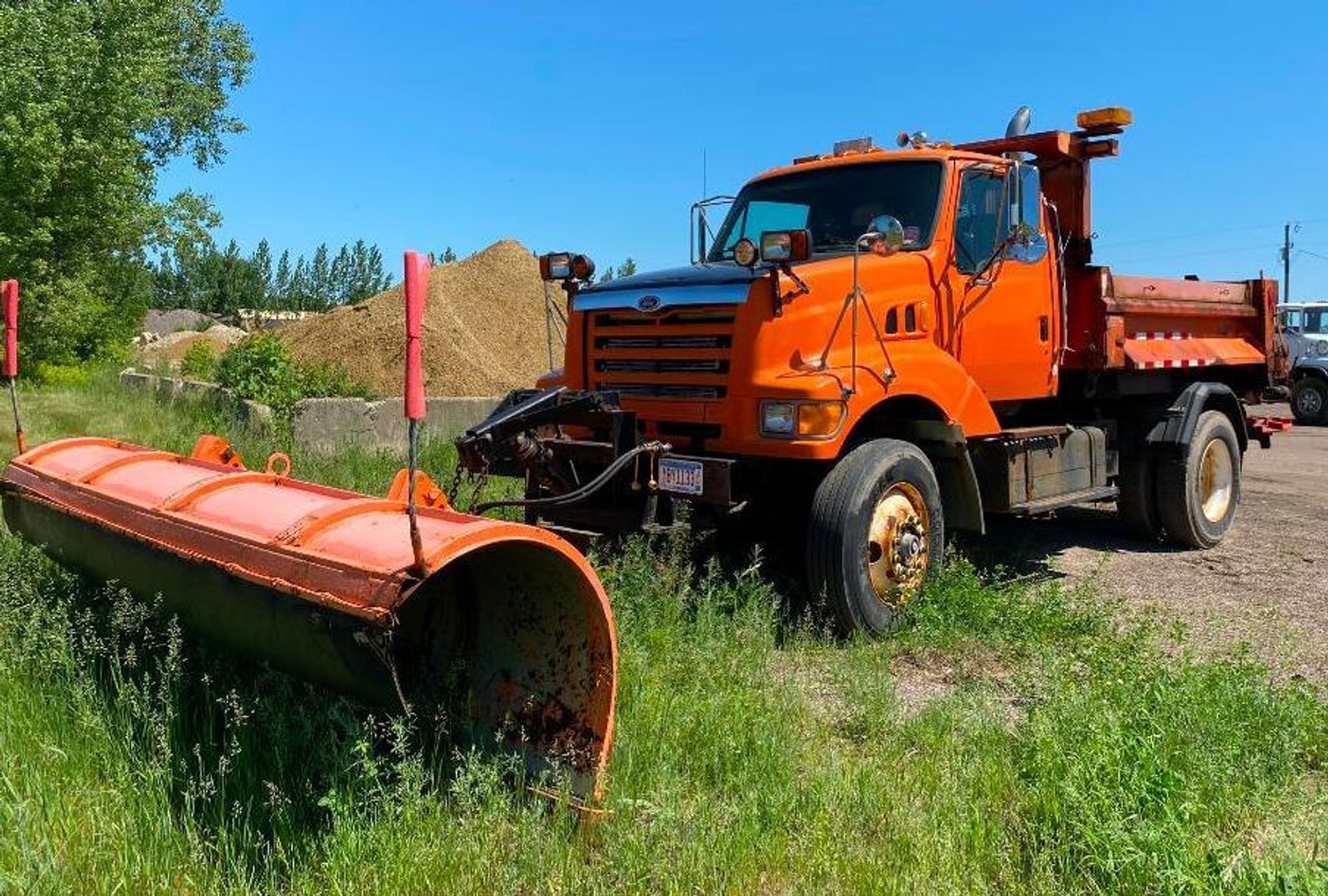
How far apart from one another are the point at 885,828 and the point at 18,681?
3142 mm

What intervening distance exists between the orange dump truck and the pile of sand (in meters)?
6.54

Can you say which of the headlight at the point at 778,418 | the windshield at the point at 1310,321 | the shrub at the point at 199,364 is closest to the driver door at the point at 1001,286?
the headlight at the point at 778,418

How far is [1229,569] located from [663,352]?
4.57 metres

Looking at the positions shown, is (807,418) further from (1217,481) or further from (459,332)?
(459,332)

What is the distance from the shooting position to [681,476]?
5266mm

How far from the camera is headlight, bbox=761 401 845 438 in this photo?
5.08 metres

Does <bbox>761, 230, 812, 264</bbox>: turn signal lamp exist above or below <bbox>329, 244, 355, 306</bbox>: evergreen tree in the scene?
below

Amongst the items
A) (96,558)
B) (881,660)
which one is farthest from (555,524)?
(96,558)

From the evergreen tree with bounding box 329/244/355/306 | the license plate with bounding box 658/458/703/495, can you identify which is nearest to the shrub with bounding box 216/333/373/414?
the license plate with bounding box 658/458/703/495

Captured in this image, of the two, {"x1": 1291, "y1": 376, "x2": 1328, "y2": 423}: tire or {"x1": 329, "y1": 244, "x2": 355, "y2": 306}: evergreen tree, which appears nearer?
{"x1": 1291, "y1": 376, "x2": 1328, "y2": 423}: tire

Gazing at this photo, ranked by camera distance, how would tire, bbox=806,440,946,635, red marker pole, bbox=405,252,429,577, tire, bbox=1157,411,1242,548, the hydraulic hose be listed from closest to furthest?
1. red marker pole, bbox=405,252,429,577
2. the hydraulic hose
3. tire, bbox=806,440,946,635
4. tire, bbox=1157,411,1242,548

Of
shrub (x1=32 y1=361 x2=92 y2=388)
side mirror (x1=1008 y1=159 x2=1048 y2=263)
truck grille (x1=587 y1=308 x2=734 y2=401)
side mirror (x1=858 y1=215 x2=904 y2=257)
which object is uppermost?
side mirror (x1=1008 y1=159 x2=1048 y2=263)

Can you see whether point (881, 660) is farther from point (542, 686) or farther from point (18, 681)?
point (18, 681)

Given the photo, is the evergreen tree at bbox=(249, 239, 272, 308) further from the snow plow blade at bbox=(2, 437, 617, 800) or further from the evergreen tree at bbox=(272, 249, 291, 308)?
the snow plow blade at bbox=(2, 437, 617, 800)
